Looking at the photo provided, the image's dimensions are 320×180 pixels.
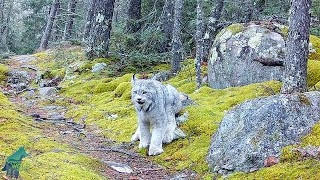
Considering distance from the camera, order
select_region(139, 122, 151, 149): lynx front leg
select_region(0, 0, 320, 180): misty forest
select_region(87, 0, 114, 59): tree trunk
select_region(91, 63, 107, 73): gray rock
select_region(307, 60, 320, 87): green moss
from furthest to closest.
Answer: select_region(87, 0, 114, 59): tree trunk
select_region(91, 63, 107, 73): gray rock
select_region(307, 60, 320, 87): green moss
select_region(139, 122, 151, 149): lynx front leg
select_region(0, 0, 320, 180): misty forest

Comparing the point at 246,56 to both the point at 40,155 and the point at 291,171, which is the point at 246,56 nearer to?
the point at 291,171

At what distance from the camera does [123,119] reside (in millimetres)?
10641

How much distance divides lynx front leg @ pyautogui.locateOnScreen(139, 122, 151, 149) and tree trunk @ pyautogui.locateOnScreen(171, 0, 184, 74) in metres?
6.31

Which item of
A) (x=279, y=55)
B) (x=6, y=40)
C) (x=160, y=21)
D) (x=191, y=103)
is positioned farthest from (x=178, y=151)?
(x=6, y=40)

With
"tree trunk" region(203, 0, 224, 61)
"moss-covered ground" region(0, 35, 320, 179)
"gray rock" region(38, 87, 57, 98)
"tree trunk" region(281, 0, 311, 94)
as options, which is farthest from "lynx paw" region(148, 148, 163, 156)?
"tree trunk" region(203, 0, 224, 61)

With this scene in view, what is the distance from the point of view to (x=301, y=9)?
7.57 meters

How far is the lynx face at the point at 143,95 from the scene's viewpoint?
7.66 m

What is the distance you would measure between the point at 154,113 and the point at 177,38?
6765mm

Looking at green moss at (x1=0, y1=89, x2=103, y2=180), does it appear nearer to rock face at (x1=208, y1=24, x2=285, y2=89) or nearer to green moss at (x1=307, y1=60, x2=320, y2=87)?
rock face at (x1=208, y1=24, x2=285, y2=89)

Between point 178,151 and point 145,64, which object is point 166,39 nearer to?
point 145,64

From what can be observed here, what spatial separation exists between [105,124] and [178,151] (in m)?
3.20

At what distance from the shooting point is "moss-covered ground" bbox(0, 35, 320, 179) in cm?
577

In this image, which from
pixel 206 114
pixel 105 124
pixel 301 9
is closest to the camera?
pixel 301 9

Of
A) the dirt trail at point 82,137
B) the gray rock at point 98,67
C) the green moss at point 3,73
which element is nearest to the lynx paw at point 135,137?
the dirt trail at point 82,137
